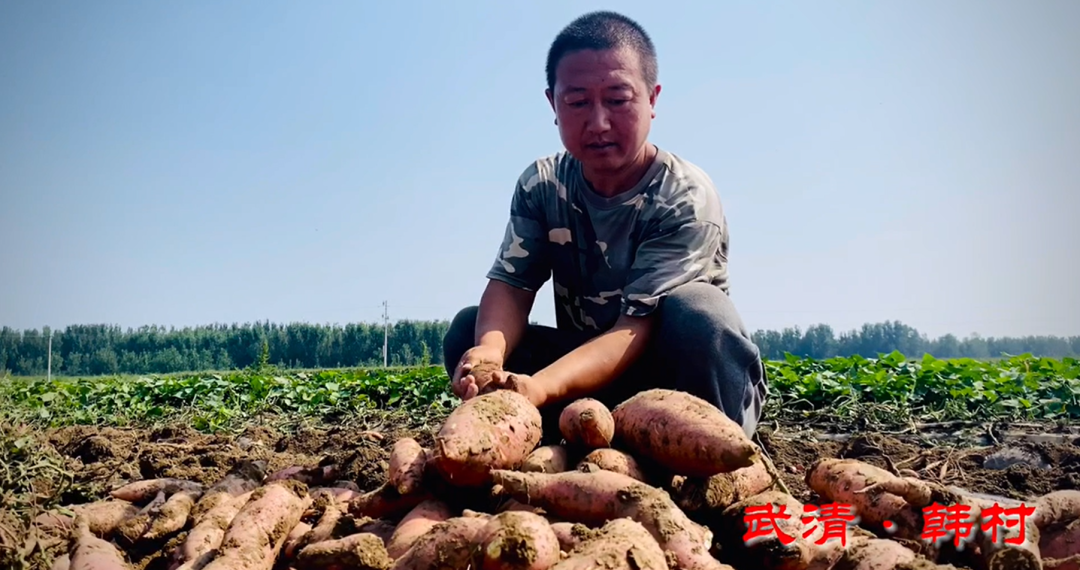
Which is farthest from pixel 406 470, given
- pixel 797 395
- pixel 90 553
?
pixel 797 395

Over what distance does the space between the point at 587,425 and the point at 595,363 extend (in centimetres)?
57

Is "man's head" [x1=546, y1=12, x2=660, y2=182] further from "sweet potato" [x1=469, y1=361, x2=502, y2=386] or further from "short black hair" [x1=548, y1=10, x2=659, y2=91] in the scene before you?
"sweet potato" [x1=469, y1=361, x2=502, y2=386]

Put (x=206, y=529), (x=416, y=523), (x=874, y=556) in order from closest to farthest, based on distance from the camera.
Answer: (x=874, y=556), (x=416, y=523), (x=206, y=529)

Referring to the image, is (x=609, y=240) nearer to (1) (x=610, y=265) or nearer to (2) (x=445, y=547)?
(1) (x=610, y=265)

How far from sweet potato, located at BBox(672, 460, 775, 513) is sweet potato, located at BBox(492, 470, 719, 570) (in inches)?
9.9

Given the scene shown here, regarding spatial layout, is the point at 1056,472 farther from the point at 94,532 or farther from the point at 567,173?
the point at 94,532

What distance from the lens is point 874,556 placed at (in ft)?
6.95

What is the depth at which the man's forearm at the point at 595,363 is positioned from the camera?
289 cm

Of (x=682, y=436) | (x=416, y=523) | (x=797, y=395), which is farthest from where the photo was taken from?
(x=797, y=395)

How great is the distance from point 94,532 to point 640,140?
254cm

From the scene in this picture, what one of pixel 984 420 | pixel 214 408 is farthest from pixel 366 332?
pixel 984 420

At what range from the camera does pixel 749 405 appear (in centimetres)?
343

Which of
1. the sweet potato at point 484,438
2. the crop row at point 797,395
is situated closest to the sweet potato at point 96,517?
the sweet potato at point 484,438

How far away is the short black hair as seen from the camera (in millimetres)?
3455
